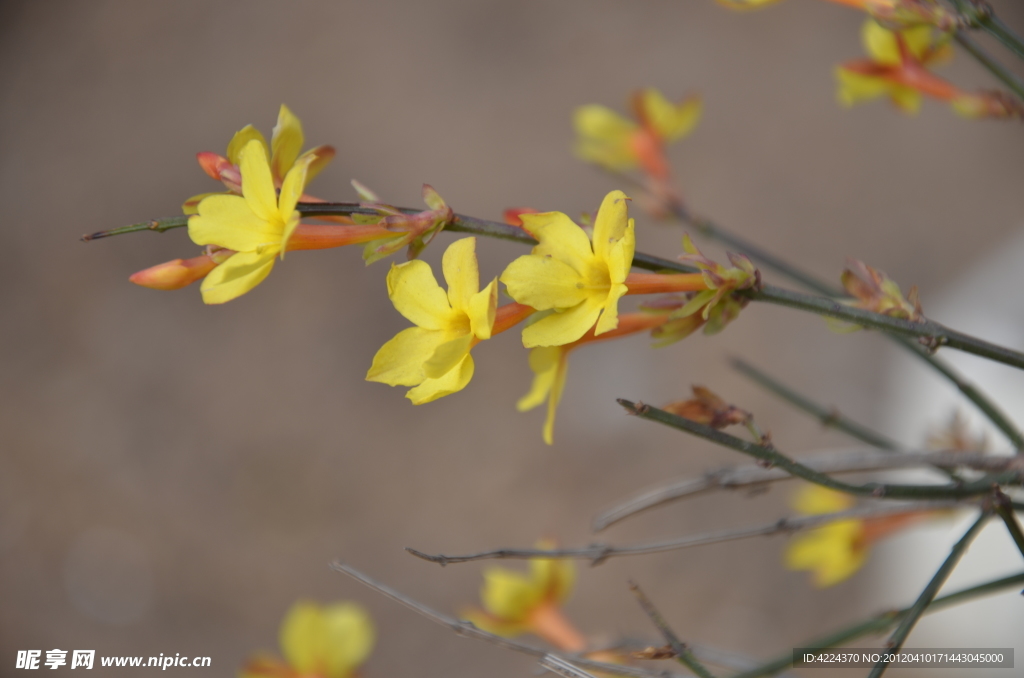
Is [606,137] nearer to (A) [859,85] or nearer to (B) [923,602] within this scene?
(A) [859,85]

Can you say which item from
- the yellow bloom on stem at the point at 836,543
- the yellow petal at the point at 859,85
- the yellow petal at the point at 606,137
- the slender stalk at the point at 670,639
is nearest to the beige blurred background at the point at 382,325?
the yellow bloom on stem at the point at 836,543

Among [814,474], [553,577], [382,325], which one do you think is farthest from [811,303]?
[382,325]

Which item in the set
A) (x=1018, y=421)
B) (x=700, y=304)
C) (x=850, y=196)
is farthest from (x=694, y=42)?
(x=700, y=304)

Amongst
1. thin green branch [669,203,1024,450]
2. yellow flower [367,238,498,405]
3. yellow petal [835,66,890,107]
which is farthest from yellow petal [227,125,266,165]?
yellow petal [835,66,890,107]

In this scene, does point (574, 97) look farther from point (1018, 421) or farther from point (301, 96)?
point (1018, 421)

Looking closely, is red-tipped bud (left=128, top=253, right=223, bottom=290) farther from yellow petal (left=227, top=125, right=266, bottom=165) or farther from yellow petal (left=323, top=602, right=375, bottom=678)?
yellow petal (left=323, top=602, right=375, bottom=678)

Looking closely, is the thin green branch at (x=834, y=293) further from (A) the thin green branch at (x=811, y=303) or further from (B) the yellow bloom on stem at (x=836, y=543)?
(B) the yellow bloom on stem at (x=836, y=543)
